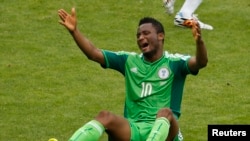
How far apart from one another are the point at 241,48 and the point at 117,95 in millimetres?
3516

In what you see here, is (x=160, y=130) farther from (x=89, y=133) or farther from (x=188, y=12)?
(x=188, y=12)

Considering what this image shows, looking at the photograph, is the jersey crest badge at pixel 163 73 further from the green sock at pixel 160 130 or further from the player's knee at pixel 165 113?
the green sock at pixel 160 130

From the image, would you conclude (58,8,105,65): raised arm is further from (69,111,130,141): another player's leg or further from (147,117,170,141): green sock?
(147,117,170,141): green sock

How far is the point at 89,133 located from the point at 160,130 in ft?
2.67

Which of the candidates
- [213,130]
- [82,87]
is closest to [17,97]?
[82,87]

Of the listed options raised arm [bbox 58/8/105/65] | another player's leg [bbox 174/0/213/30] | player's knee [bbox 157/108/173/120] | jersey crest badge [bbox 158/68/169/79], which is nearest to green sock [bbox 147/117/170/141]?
player's knee [bbox 157/108/173/120]

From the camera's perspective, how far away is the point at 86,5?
837 inches

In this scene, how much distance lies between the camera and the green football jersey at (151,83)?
1223cm

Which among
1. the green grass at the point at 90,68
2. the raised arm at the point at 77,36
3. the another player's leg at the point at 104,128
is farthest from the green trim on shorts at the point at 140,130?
the green grass at the point at 90,68

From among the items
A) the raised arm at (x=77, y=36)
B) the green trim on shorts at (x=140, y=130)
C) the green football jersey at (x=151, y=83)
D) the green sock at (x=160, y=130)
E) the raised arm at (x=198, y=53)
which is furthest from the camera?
the green football jersey at (x=151, y=83)

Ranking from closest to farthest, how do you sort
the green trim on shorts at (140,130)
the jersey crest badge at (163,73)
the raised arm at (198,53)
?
the raised arm at (198,53)
the green trim on shorts at (140,130)
the jersey crest badge at (163,73)

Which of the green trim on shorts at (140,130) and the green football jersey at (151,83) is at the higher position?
the green football jersey at (151,83)

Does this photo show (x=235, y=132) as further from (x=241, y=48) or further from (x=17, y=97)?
(x=241, y=48)

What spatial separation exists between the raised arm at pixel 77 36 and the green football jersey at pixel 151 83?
147mm
